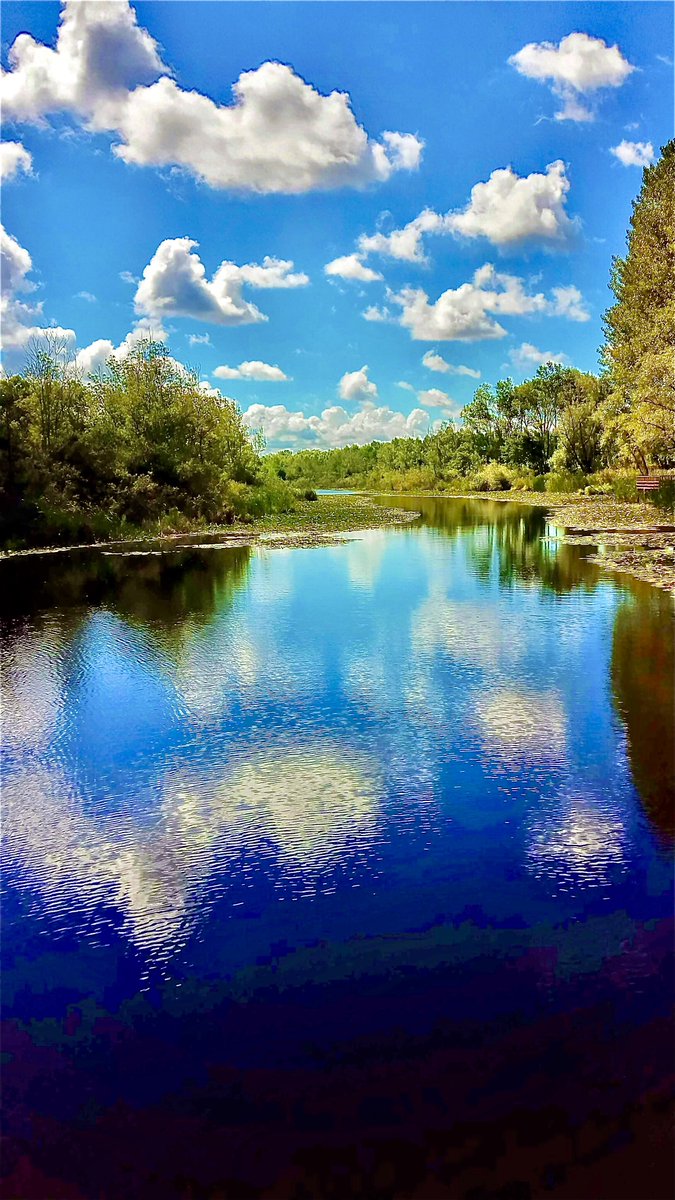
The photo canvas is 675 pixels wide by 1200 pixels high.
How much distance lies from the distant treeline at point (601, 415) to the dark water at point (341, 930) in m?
26.8

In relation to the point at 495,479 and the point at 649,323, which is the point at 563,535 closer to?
the point at 649,323

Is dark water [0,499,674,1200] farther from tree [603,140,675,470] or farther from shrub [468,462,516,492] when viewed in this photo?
shrub [468,462,516,492]

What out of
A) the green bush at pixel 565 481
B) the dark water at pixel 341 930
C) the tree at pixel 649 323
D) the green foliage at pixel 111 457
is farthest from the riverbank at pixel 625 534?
the green foliage at pixel 111 457

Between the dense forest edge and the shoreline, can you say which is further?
the dense forest edge

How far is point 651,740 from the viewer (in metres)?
8.29

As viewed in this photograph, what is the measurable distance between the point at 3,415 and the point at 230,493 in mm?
17040

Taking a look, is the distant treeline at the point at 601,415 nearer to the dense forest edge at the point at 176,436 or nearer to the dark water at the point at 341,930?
the dense forest edge at the point at 176,436

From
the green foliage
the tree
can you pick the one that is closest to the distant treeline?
the tree

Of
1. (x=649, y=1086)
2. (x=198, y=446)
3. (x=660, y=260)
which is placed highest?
(x=660, y=260)

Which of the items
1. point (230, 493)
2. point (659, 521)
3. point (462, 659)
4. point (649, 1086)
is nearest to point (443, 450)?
point (230, 493)

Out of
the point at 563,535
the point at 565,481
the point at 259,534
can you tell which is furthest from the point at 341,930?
the point at 565,481

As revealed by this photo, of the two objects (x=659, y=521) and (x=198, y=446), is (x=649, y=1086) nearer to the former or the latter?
(x=659, y=521)

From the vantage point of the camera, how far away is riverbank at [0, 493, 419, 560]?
32.2 metres

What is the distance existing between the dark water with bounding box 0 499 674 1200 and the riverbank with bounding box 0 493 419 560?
2153cm
